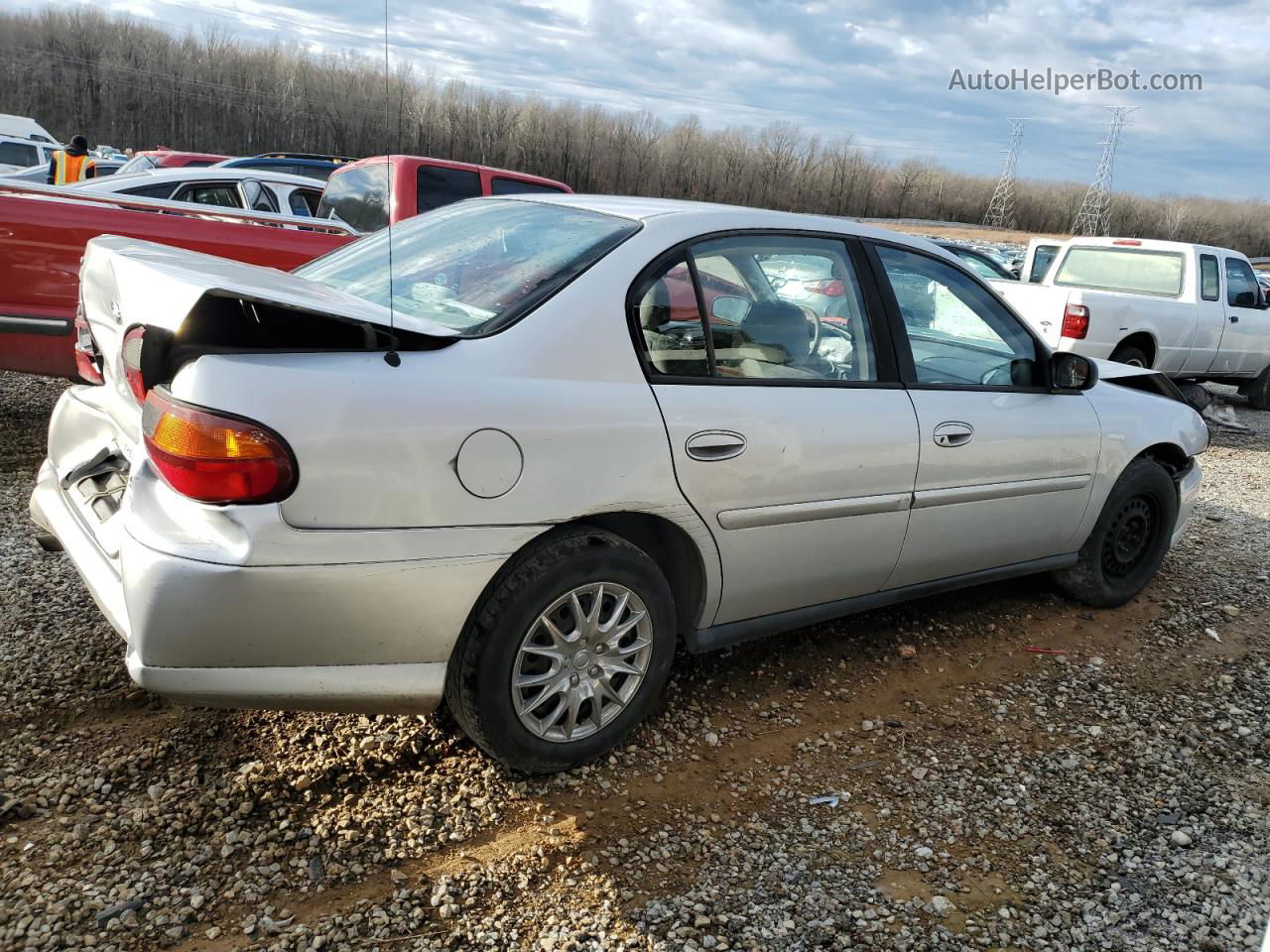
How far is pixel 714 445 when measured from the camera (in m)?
2.85

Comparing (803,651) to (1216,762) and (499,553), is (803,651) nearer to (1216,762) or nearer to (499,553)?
(1216,762)

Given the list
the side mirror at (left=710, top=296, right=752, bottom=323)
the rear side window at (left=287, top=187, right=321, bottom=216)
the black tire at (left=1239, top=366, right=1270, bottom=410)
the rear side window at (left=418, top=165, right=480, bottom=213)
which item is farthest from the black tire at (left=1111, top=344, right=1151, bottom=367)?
the rear side window at (left=287, top=187, right=321, bottom=216)

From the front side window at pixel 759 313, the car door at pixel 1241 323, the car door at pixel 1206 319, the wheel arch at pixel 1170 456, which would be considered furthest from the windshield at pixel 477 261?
the car door at pixel 1241 323

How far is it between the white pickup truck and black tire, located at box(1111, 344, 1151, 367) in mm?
10

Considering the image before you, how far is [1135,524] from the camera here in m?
4.57

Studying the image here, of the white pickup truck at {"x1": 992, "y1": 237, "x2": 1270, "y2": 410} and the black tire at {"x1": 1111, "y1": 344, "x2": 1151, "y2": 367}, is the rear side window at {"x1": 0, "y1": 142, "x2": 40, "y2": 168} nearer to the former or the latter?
the white pickup truck at {"x1": 992, "y1": 237, "x2": 1270, "y2": 410}

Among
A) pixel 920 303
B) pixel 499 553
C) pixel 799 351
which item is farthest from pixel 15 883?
pixel 920 303

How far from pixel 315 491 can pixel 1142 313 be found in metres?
9.85

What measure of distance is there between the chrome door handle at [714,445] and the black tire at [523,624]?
1.11 ft

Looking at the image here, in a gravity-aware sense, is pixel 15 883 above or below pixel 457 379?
below

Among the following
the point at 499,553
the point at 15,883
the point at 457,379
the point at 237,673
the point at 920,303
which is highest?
the point at 920,303

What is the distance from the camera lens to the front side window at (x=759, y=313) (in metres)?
2.87

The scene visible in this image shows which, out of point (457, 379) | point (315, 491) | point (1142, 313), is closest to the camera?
point (315, 491)

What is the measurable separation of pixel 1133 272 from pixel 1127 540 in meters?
7.27
